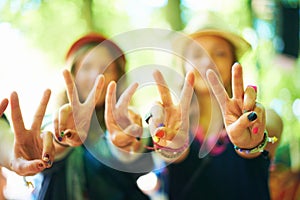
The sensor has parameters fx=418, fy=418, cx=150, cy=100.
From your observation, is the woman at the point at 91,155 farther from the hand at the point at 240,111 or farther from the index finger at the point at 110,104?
the hand at the point at 240,111

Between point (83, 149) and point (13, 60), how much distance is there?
0.60m

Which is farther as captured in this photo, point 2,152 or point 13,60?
point 13,60

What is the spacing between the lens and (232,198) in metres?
0.98

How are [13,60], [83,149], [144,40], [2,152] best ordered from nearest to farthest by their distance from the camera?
[2,152] < [83,149] < [144,40] < [13,60]

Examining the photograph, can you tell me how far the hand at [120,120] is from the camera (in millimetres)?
873

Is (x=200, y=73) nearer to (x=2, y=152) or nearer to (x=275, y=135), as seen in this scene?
(x=275, y=135)

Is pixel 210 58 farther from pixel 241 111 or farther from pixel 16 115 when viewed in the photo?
pixel 16 115

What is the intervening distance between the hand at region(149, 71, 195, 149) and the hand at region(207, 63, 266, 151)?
0.21ft

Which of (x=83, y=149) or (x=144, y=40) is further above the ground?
(x=144, y=40)

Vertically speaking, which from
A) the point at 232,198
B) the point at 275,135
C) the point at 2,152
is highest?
the point at 2,152

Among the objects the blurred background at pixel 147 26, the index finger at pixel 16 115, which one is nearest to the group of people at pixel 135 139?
the index finger at pixel 16 115

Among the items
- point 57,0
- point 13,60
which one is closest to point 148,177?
point 13,60

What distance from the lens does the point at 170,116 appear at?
0.85m

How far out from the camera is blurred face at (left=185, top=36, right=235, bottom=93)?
3.21 feet
